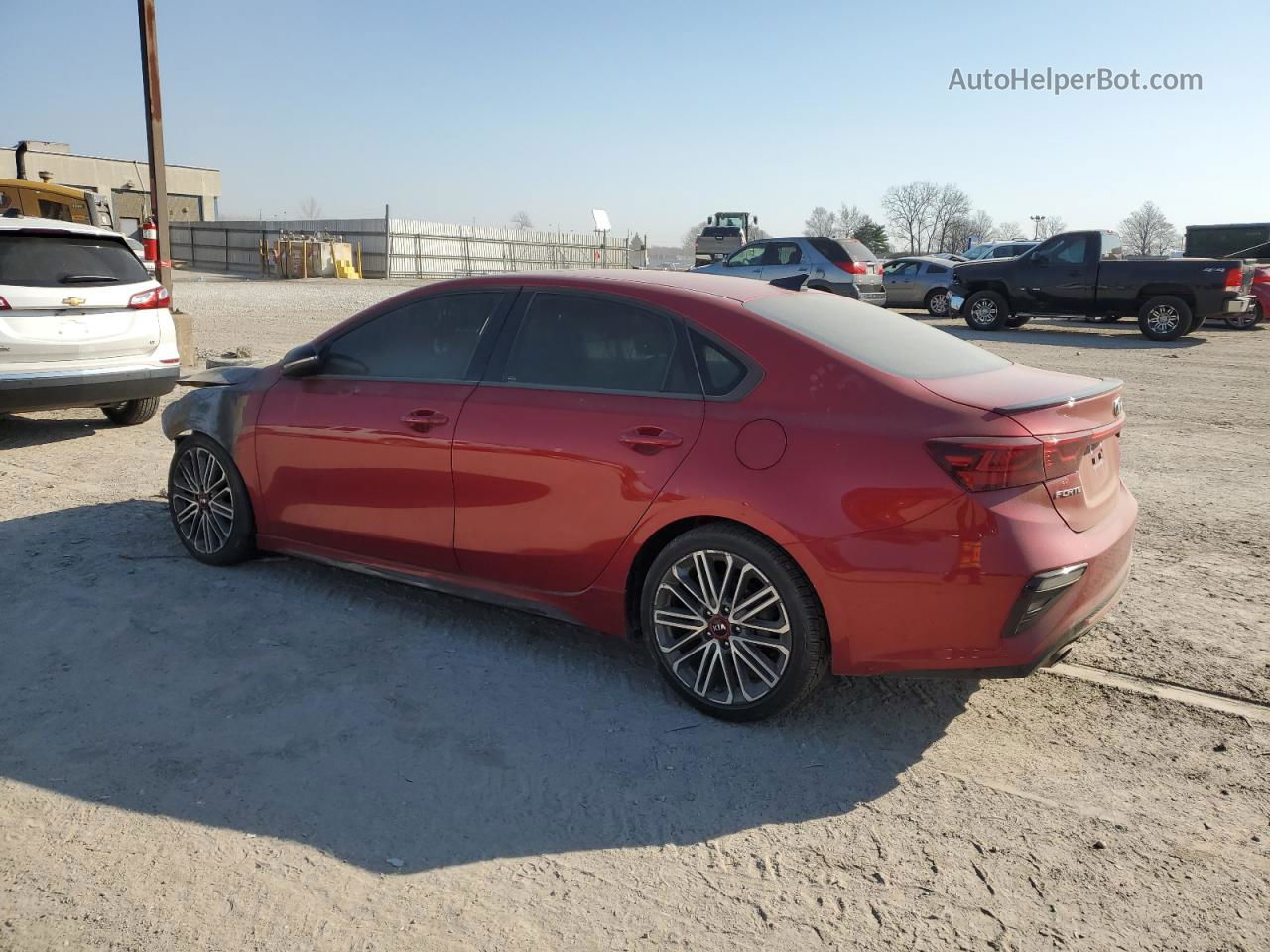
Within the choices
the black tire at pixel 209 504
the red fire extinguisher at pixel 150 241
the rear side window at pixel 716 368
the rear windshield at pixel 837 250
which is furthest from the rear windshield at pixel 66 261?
the rear windshield at pixel 837 250

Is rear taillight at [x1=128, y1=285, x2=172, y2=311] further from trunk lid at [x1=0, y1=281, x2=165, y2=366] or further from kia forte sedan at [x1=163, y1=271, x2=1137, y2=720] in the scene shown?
kia forte sedan at [x1=163, y1=271, x2=1137, y2=720]

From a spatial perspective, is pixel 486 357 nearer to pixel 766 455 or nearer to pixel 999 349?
pixel 766 455

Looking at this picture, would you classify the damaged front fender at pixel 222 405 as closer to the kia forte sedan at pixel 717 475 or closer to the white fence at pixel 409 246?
the kia forte sedan at pixel 717 475

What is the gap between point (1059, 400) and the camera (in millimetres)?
3555

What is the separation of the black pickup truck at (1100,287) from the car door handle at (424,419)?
16.1 m

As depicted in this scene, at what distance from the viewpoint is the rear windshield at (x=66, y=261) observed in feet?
26.0

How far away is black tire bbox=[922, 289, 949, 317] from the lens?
23.4m

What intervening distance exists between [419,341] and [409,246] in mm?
43468

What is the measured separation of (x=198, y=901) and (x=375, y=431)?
2297 millimetres

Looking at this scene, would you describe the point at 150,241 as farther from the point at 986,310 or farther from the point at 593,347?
the point at 986,310

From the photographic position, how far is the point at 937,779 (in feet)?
11.3

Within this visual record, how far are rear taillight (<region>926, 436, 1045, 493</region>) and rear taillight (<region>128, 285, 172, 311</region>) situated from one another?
24.1 feet

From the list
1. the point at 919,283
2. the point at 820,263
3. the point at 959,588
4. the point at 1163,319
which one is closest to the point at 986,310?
the point at 1163,319

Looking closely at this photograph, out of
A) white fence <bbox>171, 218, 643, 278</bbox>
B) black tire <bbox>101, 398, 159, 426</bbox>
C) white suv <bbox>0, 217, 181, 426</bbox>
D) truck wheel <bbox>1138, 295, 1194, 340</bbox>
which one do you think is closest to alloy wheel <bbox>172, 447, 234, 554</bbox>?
white suv <bbox>0, 217, 181, 426</bbox>
